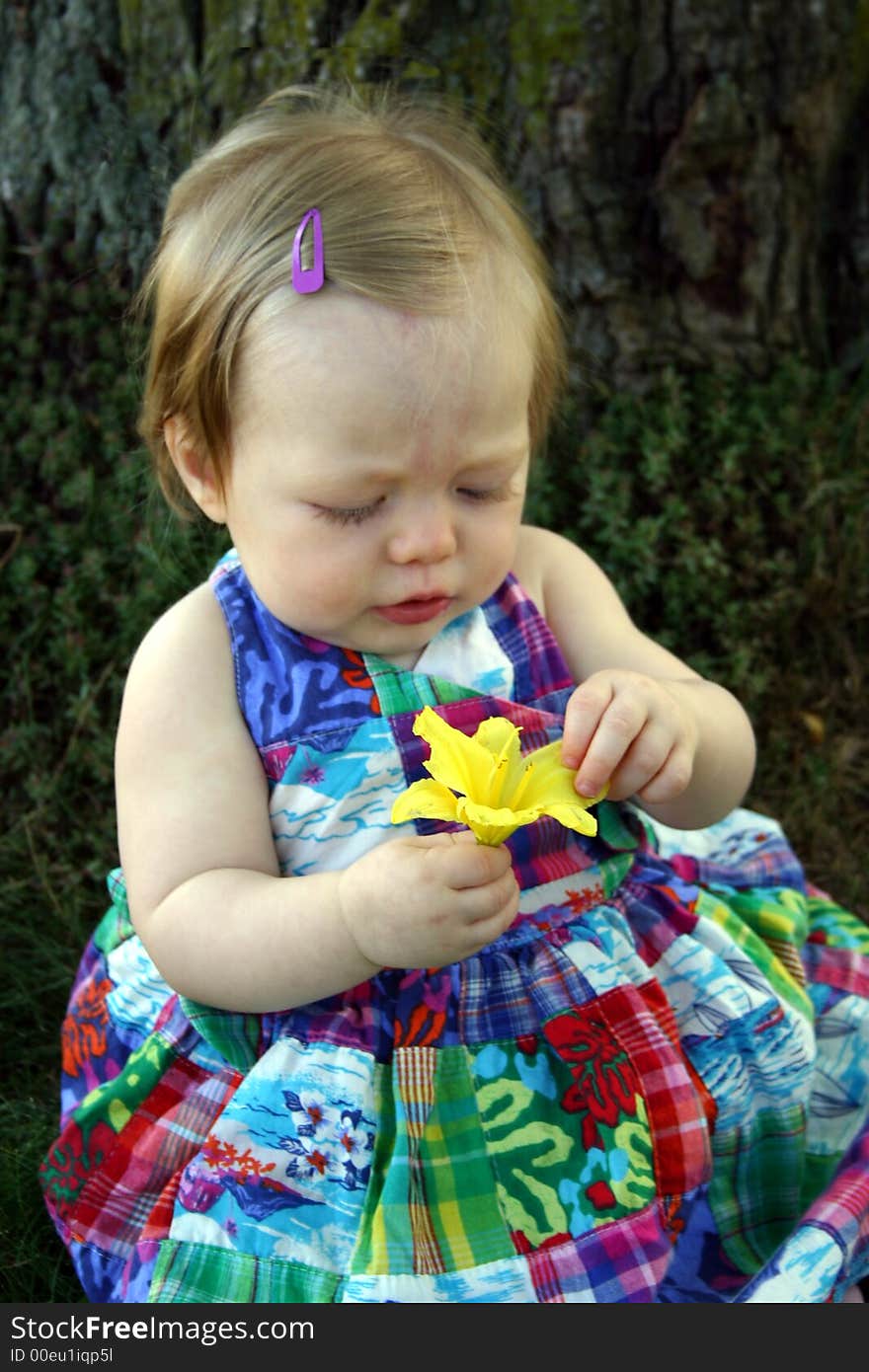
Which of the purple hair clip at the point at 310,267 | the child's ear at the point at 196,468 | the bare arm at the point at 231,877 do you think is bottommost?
the bare arm at the point at 231,877

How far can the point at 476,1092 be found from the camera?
5.66ft

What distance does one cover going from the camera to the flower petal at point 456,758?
136 centimetres

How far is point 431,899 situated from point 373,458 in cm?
52

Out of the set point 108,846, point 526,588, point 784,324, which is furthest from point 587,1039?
point 784,324

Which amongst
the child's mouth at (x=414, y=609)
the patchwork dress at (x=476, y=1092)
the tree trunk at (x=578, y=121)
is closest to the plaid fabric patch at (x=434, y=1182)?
the patchwork dress at (x=476, y=1092)

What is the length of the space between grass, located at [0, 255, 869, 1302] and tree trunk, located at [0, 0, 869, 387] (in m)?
0.13

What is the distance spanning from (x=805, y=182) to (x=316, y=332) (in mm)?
1750

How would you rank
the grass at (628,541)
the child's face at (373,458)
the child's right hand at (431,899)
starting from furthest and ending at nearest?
the grass at (628,541)
the child's face at (373,458)
the child's right hand at (431,899)

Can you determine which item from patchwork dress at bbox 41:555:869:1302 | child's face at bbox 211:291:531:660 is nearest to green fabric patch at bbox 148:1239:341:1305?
patchwork dress at bbox 41:555:869:1302

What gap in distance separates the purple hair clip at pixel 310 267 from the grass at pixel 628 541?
3.93 feet

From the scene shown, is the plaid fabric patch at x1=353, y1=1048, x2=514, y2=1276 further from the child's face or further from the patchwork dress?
the child's face

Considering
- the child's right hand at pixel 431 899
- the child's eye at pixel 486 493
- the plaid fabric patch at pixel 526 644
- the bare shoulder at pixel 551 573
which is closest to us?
the child's right hand at pixel 431 899

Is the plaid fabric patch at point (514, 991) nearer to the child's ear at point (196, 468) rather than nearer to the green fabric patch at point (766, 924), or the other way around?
the green fabric patch at point (766, 924)

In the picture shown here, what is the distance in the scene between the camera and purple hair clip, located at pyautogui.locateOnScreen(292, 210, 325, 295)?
1598 millimetres
